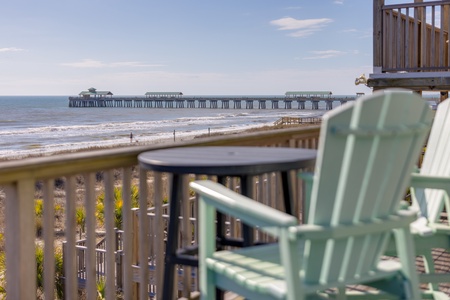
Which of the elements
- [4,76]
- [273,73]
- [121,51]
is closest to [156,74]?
[121,51]

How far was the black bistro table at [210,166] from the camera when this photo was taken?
7.19 ft

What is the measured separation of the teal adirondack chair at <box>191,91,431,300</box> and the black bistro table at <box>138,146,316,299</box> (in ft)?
0.65

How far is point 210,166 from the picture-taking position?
218cm

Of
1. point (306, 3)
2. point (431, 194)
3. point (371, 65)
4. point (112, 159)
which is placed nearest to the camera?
point (112, 159)

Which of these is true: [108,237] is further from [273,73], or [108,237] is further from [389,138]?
[273,73]

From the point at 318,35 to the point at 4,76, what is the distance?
2616 inches

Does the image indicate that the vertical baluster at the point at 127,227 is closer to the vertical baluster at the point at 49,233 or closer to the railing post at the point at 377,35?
the vertical baluster at the point at 49,233

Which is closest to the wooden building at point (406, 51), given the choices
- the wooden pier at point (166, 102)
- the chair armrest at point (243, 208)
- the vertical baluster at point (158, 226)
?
the vertical baluster at point (158, 226)

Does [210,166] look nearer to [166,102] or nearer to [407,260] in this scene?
[407,260]

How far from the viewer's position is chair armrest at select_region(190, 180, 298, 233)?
163 cm

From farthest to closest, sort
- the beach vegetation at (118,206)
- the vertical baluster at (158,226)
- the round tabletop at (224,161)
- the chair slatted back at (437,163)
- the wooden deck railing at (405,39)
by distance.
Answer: the beach vegetation at (118,206), the wooden deck railing at (405,39), the vertical baluster at (158,226), the chair slatted back at (437,163), the round tabletop at (224,161)

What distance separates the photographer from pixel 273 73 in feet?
291

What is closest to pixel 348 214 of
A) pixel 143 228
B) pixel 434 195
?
pixel 434 195

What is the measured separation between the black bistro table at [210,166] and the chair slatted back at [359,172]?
1.62 ft
